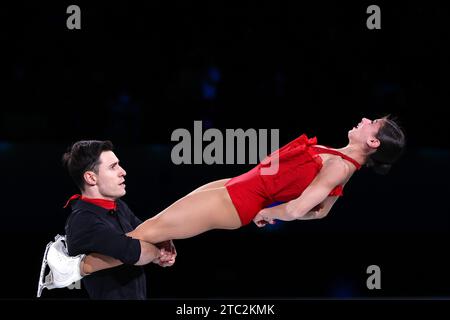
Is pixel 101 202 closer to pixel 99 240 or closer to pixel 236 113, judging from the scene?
pixel 99 240

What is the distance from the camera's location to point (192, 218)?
12.0 ft

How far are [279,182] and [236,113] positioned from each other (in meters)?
1.62

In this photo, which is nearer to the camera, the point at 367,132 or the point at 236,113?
the point at 367,132

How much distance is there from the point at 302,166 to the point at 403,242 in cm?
179

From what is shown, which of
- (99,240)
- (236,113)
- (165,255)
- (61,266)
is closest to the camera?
(99,240)

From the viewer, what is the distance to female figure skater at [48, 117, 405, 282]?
362 cm

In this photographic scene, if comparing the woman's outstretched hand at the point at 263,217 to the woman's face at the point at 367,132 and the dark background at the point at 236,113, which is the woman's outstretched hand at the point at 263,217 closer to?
the woman's face at the point at 367,132

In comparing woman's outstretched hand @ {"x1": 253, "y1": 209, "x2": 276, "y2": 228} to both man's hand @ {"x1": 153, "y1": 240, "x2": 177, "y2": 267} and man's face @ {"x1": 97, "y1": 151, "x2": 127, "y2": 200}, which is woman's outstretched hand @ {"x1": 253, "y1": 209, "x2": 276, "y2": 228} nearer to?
man's hand @ {"x1": 153, "y1": 240, "x2": 177, "y2": 267}

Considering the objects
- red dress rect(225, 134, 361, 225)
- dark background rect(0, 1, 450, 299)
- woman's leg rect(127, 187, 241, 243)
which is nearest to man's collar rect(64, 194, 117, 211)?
woman's leg rect(127, 187, 241, 243)

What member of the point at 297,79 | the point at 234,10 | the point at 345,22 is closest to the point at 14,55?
the point at 234,10

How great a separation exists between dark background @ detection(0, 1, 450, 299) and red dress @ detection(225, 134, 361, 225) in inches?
48.8

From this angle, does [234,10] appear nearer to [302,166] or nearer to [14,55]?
[14,55]

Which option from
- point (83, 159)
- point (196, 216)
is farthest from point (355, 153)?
point (83, 159)

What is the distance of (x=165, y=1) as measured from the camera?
227 inches
